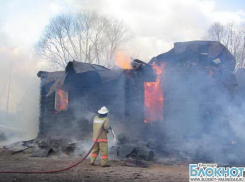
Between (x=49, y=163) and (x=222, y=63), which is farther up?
(x=222, y=63)

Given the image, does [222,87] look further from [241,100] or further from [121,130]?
[121,130]

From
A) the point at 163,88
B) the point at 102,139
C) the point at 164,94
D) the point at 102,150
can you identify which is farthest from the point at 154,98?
the point at 102,150

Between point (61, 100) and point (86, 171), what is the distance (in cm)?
752

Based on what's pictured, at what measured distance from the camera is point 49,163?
9.07 meters

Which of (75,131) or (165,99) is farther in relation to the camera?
(75,131)

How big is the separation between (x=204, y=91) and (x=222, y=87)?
803 millimetres

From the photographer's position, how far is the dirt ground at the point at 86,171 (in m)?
6.91

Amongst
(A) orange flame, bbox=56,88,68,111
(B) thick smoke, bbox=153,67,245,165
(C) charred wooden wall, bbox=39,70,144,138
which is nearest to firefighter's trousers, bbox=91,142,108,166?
(B) thick smoke, bbox=153,67,245,165

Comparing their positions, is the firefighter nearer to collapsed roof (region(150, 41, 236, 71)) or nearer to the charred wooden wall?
the charred wooden wall

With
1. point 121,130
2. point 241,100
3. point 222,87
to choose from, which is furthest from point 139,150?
point 241,100

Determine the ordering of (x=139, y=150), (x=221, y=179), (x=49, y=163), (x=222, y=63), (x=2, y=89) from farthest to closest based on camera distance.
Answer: (x=2, y=89)
(x=222, y=63)
(x=139, y=150)
(x=49, y=163)
(x=221, y=179)

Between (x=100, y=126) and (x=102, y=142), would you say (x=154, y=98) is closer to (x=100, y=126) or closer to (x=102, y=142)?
(x=100, y=126)

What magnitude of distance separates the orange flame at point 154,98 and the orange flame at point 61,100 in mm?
4398

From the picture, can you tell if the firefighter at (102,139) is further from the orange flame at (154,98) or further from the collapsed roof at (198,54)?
the collapsed roof at (198,54)
